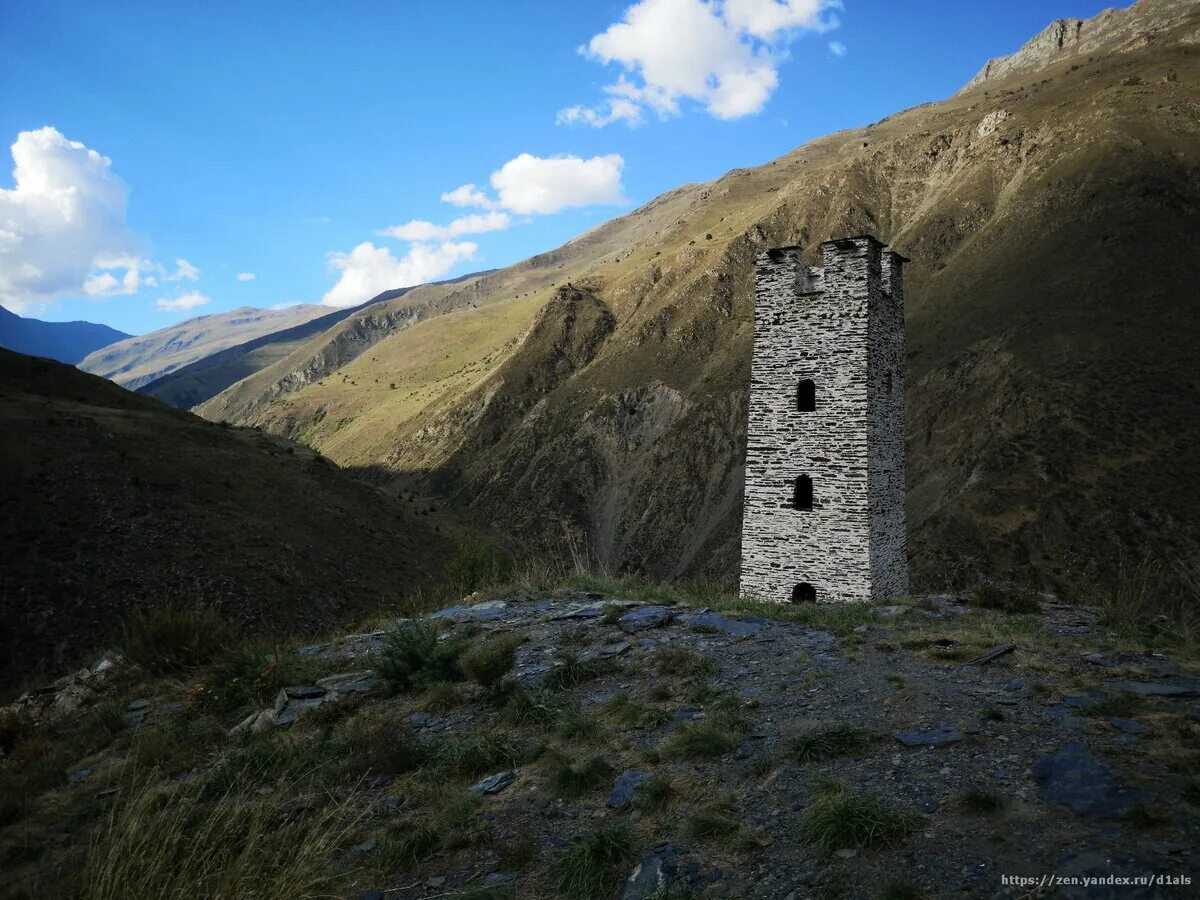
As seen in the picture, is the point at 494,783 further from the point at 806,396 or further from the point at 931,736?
the point at 806,396

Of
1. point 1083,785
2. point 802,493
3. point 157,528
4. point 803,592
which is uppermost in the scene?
point 802,493

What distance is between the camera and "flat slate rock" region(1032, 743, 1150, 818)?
460 centimetres

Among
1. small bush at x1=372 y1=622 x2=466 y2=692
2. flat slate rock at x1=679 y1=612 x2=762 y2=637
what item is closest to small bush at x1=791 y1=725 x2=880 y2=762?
flat slate rock at x1=679 y1=612 x2=762 y2=637

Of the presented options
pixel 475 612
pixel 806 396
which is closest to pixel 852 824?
pixel 475 612

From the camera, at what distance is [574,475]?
187ft

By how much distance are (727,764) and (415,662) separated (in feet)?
14.8

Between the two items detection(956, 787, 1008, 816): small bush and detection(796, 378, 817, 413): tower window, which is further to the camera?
detection(796, 378, 817, 413): tower window

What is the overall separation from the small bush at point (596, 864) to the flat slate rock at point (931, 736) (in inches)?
95.6

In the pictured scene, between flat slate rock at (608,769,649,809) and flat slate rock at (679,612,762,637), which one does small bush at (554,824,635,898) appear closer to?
flat slate rock at (608,769,649,809)

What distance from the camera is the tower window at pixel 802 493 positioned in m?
16.2

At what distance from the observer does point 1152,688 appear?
20.9 feet

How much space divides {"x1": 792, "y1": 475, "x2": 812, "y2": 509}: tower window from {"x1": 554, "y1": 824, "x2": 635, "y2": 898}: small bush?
12.0 meters

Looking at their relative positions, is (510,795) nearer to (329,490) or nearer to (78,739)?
(78,739)

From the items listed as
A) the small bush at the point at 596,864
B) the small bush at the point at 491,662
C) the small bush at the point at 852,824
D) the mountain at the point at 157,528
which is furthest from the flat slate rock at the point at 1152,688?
the mountain at the point at 157,528
